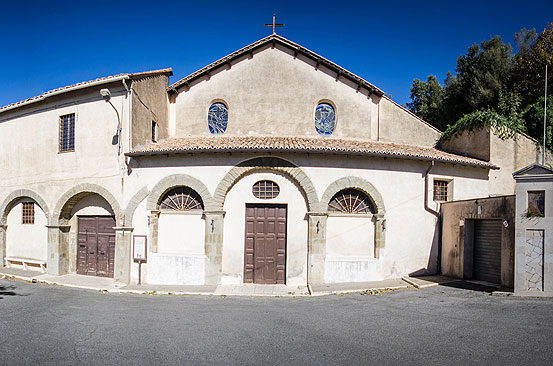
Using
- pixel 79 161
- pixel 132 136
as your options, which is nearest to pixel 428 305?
pixel 132 136

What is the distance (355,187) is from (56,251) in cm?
1208

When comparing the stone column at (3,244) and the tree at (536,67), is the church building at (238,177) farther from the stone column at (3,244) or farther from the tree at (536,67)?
the tree at (536,67)

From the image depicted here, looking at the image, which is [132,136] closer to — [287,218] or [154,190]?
[154,190]

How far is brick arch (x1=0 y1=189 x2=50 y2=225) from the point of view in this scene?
1398 centimetres

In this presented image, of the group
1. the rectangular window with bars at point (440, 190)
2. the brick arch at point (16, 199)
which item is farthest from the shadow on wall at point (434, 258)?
the brick arch at point (16, 199)

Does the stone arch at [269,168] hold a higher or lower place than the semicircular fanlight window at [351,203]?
higher

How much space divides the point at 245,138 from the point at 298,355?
8.93 m

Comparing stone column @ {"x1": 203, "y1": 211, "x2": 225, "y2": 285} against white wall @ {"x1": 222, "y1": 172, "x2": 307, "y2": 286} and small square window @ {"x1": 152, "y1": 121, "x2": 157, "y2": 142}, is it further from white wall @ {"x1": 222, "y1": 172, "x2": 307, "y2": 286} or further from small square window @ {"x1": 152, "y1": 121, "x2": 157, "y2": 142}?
small square window @ {"x1": 152, "y1": 121, "x2": 157, "y2": 142}

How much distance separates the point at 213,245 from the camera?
11.4 metres

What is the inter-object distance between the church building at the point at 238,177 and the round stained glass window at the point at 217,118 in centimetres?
6

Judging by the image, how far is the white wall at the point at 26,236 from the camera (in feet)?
47.3

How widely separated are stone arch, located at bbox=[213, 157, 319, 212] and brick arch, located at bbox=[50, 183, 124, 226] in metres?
3.88

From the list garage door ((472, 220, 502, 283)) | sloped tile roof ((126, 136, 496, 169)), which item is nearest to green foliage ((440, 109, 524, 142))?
sloped tile roof ((126, 136, 496, 169))

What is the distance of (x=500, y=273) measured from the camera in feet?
34.3
